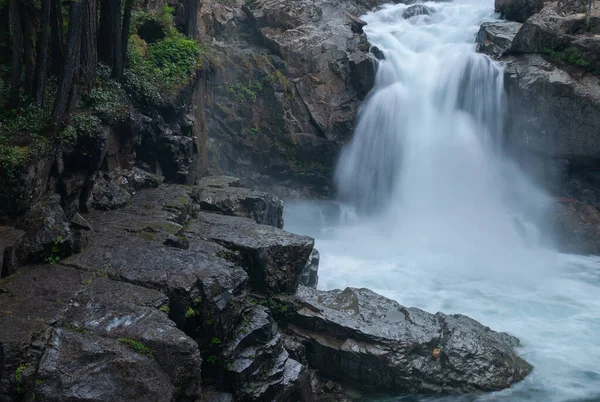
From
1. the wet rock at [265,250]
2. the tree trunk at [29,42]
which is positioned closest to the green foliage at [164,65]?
the tree trunk at [29,42]

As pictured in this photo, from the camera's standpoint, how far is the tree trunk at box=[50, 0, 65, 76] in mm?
11172

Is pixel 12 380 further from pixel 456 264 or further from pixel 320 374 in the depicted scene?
pixel 456 264

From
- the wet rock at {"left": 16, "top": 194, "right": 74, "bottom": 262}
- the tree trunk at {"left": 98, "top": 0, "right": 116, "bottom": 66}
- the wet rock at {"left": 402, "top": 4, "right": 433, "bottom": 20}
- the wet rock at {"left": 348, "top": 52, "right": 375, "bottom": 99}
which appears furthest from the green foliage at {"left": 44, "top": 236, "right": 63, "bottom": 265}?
the wet rock at {"left": 402, "top": 4, "right": 433, "bottom": 20}

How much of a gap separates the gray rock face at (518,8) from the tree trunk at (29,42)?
21.2 m

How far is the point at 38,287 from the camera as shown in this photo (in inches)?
278

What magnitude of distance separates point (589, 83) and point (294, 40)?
1206 cm

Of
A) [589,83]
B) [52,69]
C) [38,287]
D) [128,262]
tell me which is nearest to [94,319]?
[38,287]

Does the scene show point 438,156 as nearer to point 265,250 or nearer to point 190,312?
point 265,250

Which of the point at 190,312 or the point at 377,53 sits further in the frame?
the point at 377,53

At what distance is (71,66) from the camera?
10.0 m

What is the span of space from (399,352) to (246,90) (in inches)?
551

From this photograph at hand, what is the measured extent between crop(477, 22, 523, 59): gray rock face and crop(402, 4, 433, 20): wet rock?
4437 millimetres

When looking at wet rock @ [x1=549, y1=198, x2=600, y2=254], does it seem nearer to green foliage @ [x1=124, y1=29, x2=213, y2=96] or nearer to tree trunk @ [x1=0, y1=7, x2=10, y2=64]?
green foliage @ [x1=124, y1=29, x2=213, y2=96]

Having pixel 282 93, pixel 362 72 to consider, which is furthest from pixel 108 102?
pixel 362 72
